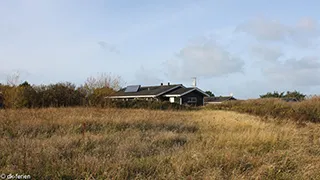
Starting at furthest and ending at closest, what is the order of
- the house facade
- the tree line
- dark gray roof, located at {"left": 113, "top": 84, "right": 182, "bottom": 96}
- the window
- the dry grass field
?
dark gray roof, located at {"left": 113, "top": 84, "right": 182, "bottom": 96}
the window
the house facade
the tree line
the dry grass field

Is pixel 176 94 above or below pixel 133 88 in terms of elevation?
below

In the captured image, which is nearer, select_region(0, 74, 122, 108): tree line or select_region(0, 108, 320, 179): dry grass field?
select_region(0, 108, 320, 179): dry grass field

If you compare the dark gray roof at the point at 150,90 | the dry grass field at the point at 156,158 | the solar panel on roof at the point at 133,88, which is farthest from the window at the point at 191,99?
Answer: the dry grass field at the point at 156,158

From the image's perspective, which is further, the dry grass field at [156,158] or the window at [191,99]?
the window at [191,99]

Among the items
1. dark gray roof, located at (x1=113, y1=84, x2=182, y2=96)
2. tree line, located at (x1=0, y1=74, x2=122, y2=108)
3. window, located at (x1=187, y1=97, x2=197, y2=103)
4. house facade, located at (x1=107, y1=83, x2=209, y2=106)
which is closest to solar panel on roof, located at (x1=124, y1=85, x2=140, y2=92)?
dark gray roof, located at (x1=113, y1=84, x2=182, y2=96)

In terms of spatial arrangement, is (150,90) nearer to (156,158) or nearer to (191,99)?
(191,99)

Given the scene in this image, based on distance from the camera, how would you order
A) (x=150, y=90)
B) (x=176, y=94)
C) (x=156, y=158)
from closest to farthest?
1. (x=156, y=158)
2. (x=176, y=94)
3. (x=150, y=90)

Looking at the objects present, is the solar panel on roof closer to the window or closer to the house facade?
the house facade

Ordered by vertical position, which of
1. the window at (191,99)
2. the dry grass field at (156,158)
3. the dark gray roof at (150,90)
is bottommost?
the dry grass field at (156,158)

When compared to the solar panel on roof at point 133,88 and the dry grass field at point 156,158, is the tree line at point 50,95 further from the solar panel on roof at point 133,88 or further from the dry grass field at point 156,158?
the solar panel on roof at point 133,88

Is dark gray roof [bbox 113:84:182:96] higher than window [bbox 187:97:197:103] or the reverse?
higher

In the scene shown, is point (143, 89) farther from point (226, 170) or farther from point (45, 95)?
point (226, 170)

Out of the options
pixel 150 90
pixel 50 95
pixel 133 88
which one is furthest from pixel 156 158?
pixel 133 88

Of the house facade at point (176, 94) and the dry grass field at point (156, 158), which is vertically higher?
the house facade at point (176, 94)
